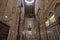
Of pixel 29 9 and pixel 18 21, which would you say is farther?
pixel 29 9

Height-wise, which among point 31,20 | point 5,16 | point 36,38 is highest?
point 31,20

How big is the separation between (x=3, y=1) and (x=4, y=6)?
25 centimetres

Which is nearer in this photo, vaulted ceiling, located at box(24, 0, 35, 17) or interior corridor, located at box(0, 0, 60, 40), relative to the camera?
interior corridor, located at box(0, 0, 60, 40)

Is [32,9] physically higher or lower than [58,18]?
higher

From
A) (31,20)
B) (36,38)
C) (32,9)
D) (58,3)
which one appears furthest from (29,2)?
(58,3)

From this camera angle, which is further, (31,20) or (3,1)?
(31,20)

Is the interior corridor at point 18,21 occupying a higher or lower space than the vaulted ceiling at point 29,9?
lower

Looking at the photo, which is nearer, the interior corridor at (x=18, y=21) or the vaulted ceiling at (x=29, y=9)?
the interior corridor at (x=18, y=21)

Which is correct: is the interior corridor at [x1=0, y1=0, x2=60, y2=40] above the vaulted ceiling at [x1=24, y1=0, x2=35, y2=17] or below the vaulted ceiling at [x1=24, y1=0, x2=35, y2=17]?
below

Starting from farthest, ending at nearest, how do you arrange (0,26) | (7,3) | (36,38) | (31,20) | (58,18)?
1. (31,20)
2. (36,38)
3. (7,3)
4. (58,18)
5. (0,26)

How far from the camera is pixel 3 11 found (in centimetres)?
391

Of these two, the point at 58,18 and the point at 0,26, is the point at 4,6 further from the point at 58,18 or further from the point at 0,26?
the point at 58,18

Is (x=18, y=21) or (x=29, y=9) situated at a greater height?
(x=29, y=9)

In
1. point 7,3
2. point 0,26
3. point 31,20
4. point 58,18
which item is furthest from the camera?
point 31,20
